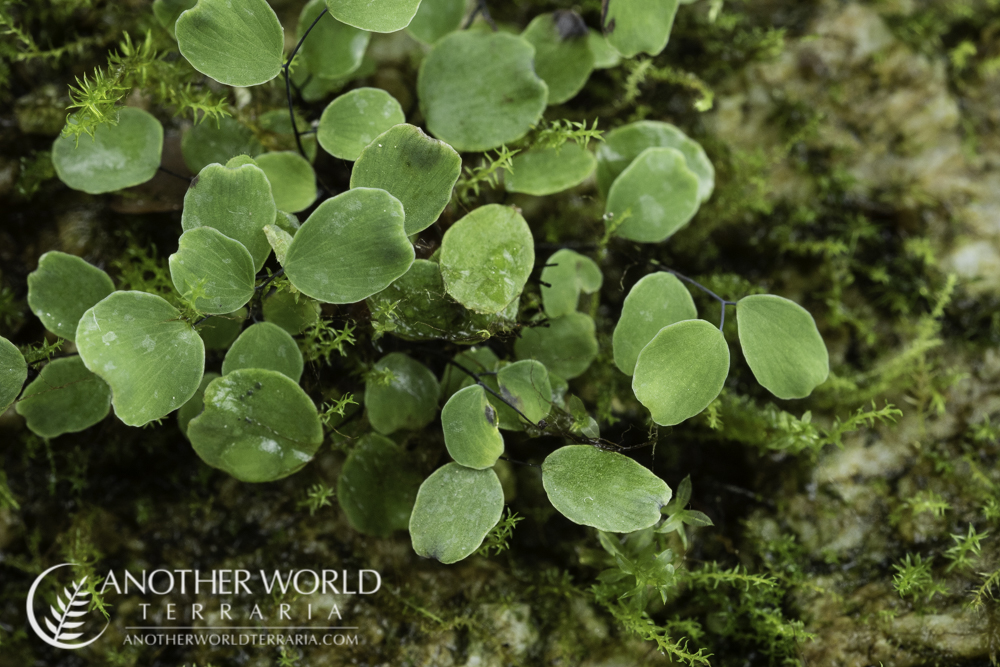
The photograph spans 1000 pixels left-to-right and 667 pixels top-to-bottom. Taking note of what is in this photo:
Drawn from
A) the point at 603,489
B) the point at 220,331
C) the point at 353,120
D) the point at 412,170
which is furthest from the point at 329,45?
the point at 603,489

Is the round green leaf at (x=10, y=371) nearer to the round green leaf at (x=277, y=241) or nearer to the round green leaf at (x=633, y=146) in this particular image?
the round green leaf at (x=277, y=241)

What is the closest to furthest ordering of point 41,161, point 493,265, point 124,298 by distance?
1. point 124,298
2. point 493,265
3. point 41,161

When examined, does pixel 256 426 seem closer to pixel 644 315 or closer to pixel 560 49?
pixel 644 315

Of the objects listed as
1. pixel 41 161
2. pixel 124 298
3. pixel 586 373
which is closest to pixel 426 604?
pixel 586 373

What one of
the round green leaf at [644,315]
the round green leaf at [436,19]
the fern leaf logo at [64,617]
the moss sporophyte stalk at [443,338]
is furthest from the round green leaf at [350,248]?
the fern leaf logo at [64,617]

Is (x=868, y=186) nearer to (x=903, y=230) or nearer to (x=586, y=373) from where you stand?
(x=903, y=230)

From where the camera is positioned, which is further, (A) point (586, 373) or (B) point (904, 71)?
(B) point (904, 71)
